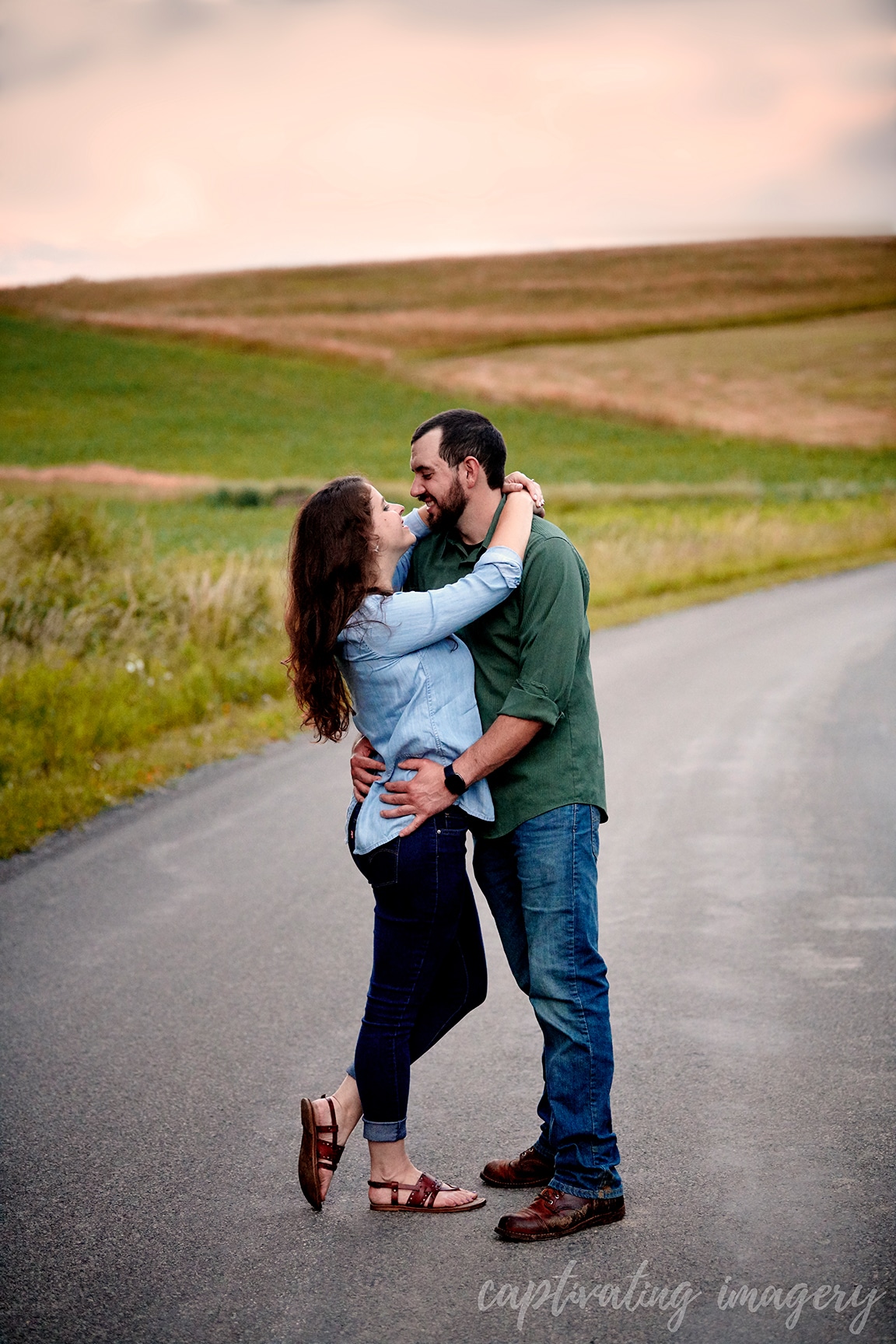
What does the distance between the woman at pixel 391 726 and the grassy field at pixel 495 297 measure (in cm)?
6531

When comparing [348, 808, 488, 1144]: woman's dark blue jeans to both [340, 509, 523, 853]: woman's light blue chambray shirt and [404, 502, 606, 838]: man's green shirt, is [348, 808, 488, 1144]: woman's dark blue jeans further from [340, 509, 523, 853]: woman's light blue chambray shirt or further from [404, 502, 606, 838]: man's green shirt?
[404, 502, 606, 838]: man's green shirt

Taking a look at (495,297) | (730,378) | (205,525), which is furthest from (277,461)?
(495,297)

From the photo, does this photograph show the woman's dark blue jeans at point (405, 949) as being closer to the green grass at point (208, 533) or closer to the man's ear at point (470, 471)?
the man's ear at point (470, 471)

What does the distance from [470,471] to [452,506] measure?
102 millimetres

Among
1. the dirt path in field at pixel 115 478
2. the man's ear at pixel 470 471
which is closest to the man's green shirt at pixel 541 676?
the man's ear at pixel 470 471

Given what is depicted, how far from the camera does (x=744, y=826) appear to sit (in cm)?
735

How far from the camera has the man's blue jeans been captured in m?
3.32

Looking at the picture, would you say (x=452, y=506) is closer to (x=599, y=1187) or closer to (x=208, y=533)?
(x=599, y=1187)

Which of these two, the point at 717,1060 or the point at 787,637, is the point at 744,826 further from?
the point at 787,637

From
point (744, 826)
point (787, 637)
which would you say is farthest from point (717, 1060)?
point (787, 637)

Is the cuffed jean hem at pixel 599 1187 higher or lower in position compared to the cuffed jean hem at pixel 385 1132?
lower

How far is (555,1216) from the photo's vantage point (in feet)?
10.7

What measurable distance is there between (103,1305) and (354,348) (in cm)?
6815

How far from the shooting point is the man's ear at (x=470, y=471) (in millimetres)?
3320
